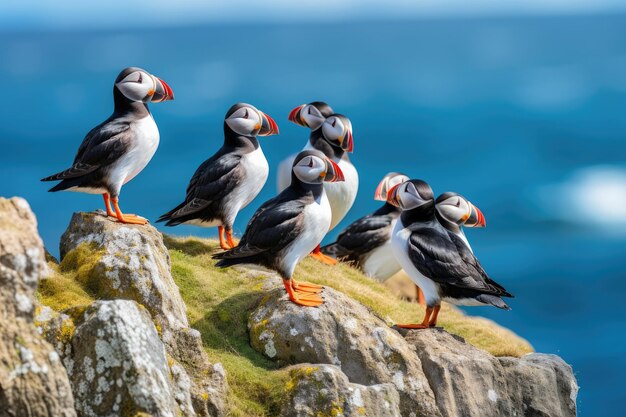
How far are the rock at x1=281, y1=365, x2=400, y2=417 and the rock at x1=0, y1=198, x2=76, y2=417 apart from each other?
275 centimetres

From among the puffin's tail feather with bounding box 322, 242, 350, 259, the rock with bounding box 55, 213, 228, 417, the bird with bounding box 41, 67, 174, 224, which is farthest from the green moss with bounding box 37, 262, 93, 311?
the puffin's tail feather with bounding box 322, 242, 350, 259

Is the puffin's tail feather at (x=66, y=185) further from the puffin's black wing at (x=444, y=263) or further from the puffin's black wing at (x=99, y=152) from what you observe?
the puffin's black wing at (x=444, y=263)

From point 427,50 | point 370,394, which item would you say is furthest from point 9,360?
point 427,50

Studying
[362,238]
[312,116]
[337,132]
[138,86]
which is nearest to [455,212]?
[337,132]

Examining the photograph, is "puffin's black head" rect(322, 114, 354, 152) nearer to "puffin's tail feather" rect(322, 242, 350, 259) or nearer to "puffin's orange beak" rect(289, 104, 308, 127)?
"puffin's orange beak" rect(289, 104, 308, 127)

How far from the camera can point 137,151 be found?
11938mm

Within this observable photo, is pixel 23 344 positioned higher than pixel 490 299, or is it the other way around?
pixel 490 299

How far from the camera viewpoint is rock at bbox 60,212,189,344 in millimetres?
10242

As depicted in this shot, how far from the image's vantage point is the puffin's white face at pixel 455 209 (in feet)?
42.4

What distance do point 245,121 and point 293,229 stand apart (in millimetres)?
2476

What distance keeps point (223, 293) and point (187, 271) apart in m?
0.49

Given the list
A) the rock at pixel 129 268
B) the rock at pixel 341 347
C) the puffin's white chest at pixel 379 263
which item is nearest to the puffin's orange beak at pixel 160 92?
the rock at pixel 129 268

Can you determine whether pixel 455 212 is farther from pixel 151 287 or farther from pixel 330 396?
pixel 151 287

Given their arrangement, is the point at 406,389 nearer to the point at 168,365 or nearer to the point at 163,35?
the point at 168,365
